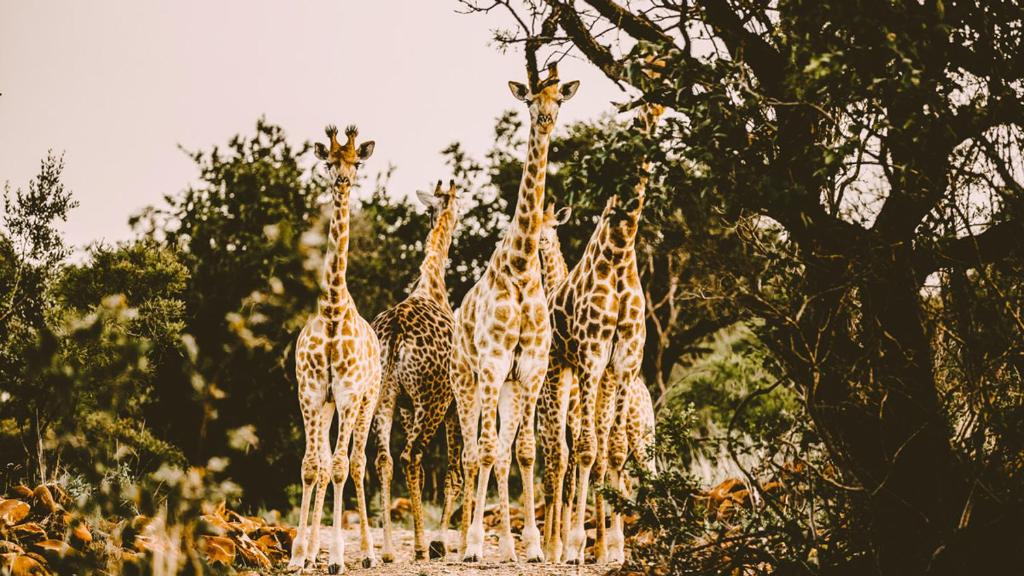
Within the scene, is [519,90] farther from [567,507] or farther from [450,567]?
[450,567]

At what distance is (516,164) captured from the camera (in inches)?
748

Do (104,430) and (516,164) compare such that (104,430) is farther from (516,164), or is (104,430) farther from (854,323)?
(516,164)

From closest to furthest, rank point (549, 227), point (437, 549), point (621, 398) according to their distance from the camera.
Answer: point (621, 398)
point (437, 549)
point (549, 227)

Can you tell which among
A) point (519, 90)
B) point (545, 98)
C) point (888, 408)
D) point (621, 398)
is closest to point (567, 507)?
point (621, 398)

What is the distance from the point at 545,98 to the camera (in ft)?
29.5

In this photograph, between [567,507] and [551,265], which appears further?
[551,265]

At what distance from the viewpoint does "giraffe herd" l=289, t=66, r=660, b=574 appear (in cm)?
900

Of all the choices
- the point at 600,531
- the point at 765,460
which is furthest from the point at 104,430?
the point at 600,531

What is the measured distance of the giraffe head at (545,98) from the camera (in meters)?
8.98

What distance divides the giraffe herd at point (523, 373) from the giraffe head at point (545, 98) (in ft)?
0.04

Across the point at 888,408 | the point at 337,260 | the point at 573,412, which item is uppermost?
the point at 337,260

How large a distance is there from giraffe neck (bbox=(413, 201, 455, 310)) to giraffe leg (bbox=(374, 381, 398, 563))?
1438 mm

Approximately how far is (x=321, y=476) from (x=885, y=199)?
5.68 metres

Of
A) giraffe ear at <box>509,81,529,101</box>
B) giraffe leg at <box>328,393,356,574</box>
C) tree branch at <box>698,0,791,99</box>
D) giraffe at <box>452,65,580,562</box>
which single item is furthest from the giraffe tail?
tree branch at <box>698,0,791,99</box>
